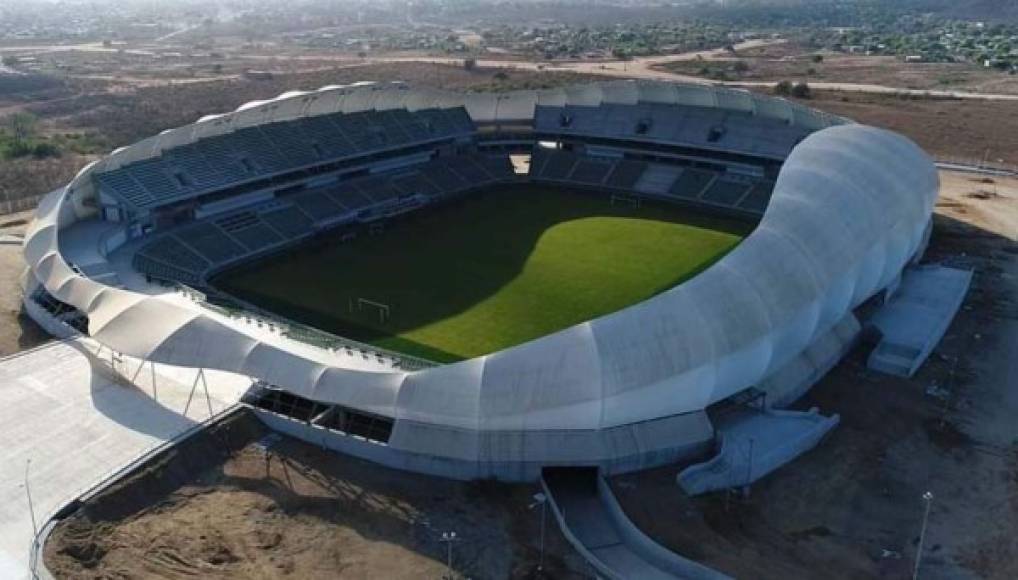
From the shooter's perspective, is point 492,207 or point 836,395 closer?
point 836,395

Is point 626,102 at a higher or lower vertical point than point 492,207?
higher

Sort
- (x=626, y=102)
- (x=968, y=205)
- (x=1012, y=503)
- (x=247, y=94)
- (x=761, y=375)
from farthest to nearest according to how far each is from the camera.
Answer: (x=247, y=94), (x=626, y=102), (x=968, y=205), (x=761, y=375), (x=1012, y=503)

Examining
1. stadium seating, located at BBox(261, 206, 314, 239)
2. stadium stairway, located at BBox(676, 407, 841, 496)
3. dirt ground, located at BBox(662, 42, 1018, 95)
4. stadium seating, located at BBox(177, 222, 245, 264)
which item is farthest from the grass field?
dirt ground, located at BBox(662, 42, 1018, 95)

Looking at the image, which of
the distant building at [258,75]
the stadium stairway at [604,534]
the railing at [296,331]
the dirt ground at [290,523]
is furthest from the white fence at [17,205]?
the distant building at [258,75]

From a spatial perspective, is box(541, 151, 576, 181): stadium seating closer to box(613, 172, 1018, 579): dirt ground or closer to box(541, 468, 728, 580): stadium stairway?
box(613, 172, 1018, 579): dirt ground

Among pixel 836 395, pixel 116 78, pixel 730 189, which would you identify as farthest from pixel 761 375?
pixel 116 78

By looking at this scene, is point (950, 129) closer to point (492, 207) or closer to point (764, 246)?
point (492, 207)

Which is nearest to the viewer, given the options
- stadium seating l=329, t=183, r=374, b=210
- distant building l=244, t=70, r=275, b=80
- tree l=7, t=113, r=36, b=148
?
stadium seating l=329, t=183, r=374, b=210

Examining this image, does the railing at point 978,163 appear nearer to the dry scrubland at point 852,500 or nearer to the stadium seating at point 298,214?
the dry scrubland at point 852,500
